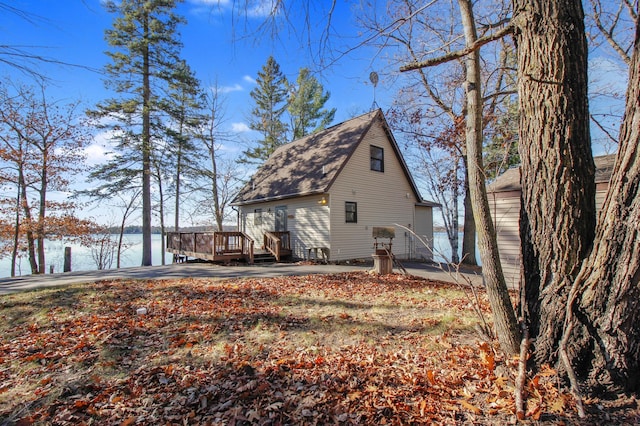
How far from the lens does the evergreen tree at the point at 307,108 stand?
2494 centimetres

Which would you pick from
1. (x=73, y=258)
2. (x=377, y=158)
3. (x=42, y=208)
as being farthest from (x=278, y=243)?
(x=73, y=258)

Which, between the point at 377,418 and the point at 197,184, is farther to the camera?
the point at 197,184

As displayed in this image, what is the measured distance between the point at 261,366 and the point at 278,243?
974 centimetres

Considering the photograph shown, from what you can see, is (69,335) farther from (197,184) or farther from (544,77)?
(197,184)

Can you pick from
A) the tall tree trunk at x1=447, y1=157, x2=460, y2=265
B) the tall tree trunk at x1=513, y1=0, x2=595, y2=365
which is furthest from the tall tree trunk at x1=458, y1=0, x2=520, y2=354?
the tall tree trunk at x1=447, y1=157, x2=460, y2=265

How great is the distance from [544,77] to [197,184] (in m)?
20.3

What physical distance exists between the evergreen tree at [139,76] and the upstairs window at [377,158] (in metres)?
11.8

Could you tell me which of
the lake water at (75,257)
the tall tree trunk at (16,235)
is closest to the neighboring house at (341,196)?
the lake water at (75,257)

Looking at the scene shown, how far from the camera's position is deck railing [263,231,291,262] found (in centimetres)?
1273

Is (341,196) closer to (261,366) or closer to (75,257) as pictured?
(261,366)

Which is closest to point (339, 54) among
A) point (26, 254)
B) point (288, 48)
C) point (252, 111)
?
point (288, 48)

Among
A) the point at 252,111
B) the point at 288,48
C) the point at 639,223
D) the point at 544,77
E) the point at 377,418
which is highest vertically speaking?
the point at 252,111

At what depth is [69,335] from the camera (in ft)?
13.5

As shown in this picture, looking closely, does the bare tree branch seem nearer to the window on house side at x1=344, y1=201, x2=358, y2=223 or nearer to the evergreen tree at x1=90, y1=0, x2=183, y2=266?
the window on house side at x1=344, y1=201, x2=358, y2=223
